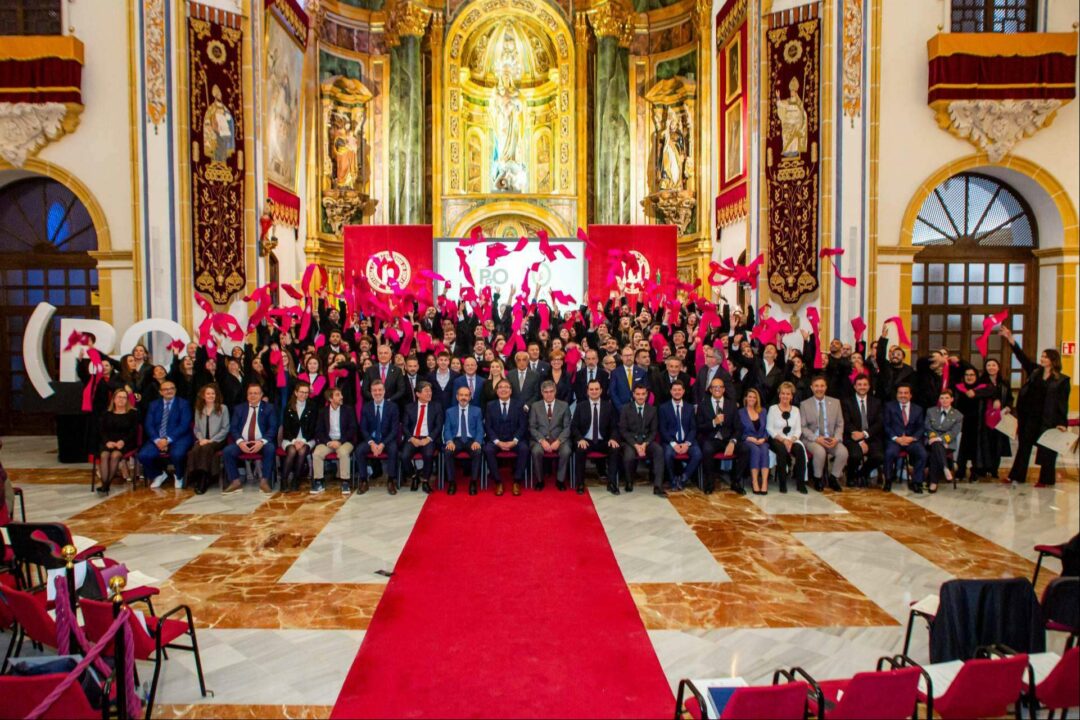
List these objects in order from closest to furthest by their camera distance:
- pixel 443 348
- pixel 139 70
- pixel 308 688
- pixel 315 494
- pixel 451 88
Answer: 1. pixel 308 688
2. pixel 315 494
3. pixel 443 348
4. pixel 139 70
5. pixel 451 88

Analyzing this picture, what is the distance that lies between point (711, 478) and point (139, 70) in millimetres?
10071

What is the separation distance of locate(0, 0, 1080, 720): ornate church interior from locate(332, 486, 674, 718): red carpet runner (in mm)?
31

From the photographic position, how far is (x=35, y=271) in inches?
507

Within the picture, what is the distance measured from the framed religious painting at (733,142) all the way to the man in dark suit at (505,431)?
9.17 metres

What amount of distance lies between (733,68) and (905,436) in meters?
10.1

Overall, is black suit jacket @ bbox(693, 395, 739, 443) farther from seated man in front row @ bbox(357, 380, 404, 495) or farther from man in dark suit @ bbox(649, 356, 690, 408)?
seated man in front row @ bbox(357, 380, 404, 495)

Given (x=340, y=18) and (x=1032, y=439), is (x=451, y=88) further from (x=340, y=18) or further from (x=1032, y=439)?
(x=1032, y=439)

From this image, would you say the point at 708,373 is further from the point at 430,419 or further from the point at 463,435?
the point at 430,419

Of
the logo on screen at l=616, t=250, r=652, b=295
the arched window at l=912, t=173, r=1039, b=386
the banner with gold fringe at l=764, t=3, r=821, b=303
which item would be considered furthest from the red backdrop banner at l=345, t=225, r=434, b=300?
the arched window at l=912, t=173, r=1039, b=386

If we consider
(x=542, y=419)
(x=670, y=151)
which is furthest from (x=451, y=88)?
(x=542, y=419)

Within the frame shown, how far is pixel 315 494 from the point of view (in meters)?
8.42

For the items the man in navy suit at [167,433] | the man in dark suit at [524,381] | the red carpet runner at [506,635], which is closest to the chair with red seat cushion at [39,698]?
the red carpet runner at [506,635]

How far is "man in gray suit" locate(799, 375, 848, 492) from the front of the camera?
8.56 meters

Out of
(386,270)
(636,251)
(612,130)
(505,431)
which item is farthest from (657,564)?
(612,130)
